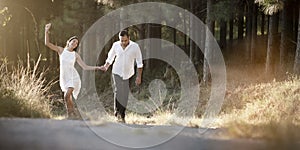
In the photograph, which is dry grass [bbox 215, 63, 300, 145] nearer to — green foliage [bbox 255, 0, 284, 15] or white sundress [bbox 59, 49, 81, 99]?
green foliage [bbox 255, 0, 284, 15]

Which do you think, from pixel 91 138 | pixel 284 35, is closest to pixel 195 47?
pixel 284 35

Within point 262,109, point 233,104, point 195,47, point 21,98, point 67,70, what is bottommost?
point 233,104

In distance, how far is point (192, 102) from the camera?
856 inches

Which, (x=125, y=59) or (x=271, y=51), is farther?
(x=271, y=51)

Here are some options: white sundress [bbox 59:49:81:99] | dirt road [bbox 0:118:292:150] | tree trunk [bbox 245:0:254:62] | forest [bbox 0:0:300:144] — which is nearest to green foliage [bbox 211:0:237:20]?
forest [bbox 0:0:300:144]

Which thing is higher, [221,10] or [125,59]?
[221,10]

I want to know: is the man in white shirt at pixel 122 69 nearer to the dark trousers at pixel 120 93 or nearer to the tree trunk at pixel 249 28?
the dark trousers at pixel 120 93

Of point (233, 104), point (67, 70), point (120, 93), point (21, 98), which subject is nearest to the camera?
point (21, 98)

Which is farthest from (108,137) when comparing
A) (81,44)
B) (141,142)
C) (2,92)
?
(81,44)

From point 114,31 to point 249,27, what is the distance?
900 centimetres

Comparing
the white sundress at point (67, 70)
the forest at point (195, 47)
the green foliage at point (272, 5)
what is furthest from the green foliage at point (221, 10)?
the white sundress at point (67, 70)

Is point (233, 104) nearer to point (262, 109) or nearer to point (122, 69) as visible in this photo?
point (262, 109)

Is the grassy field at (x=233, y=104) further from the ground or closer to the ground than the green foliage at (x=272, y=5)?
closer to the ground

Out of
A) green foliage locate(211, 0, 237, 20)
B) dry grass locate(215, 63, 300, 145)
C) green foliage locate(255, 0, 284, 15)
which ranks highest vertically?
green foliage locate(255, 0, 284, 15)
